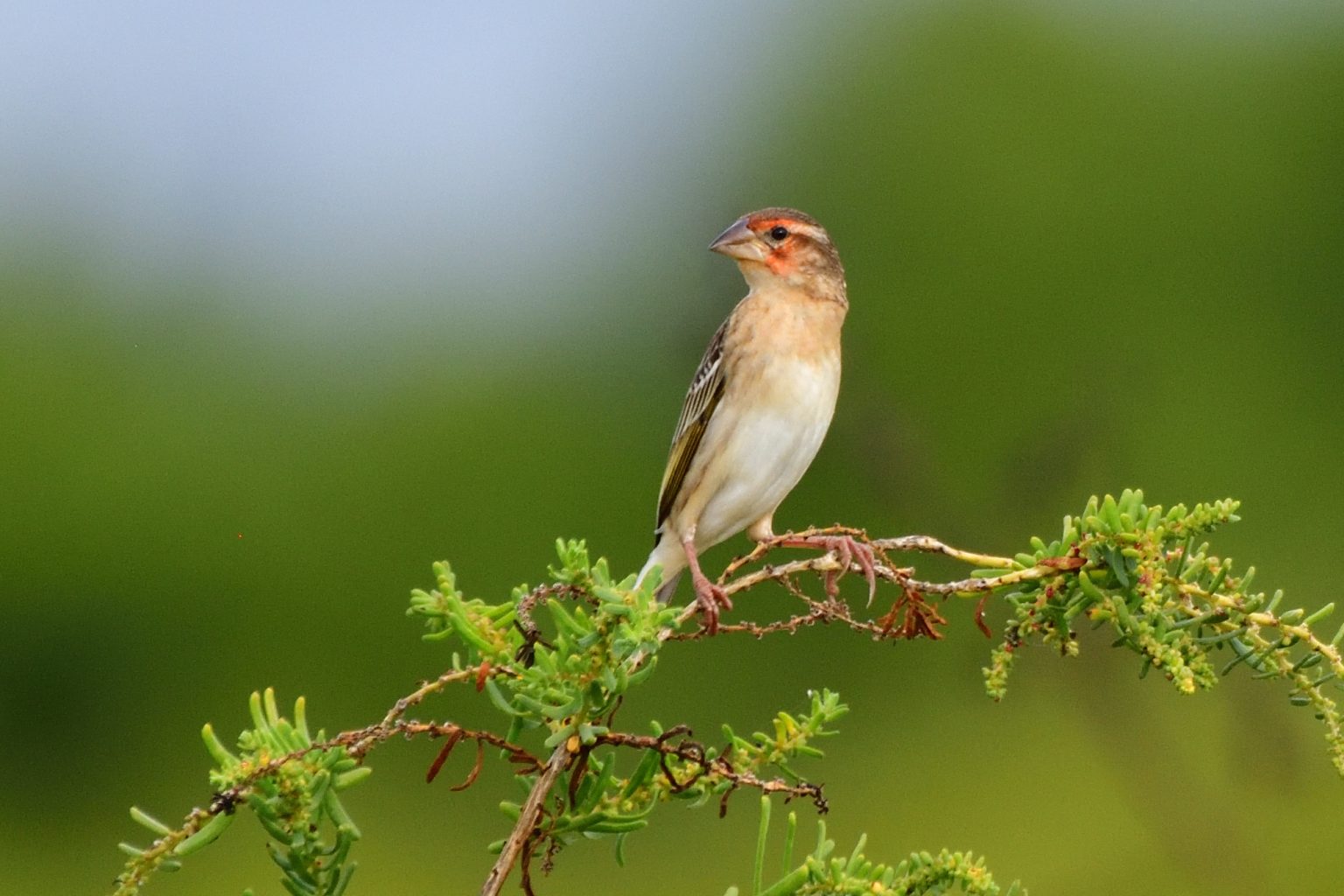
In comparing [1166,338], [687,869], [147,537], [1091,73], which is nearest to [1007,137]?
[1091,73]

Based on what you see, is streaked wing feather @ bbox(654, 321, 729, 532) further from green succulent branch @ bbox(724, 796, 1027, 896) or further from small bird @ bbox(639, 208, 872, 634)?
green succulent branch @ bbox(724, 796, 1027, 896)

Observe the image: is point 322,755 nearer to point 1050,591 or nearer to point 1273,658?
point 1050,591

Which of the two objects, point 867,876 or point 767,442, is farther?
point 767,442

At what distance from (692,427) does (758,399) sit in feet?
0.76

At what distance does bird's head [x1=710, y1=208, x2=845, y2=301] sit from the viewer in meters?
4.96

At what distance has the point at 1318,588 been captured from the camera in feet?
29.3

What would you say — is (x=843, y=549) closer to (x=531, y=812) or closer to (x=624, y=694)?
(x=624, y=694)

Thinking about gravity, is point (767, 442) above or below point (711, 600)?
above

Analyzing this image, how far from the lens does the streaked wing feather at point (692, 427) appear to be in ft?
15.8

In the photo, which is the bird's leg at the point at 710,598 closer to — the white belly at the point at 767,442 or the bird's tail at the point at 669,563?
the white belly at the point at 767,442

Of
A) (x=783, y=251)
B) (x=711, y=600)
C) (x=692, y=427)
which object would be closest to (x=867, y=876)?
(x=711, y=600)

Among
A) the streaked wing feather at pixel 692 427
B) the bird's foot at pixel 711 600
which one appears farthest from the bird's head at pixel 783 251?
the bird's foot at pixel 711 600

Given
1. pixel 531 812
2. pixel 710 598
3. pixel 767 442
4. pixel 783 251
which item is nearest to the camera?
pixel 531 812

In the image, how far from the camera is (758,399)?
4.71 m
